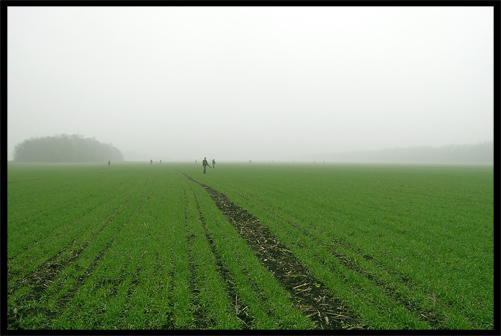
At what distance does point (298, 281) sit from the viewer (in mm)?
7105

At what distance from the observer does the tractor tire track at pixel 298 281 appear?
5535mm

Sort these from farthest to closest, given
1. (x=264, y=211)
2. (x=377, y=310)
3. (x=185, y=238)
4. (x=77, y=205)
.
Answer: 1. (x=77, y=205)
2. (x=264, y=211)
3. (x=185, y=238)
4. (x=377, y=310)

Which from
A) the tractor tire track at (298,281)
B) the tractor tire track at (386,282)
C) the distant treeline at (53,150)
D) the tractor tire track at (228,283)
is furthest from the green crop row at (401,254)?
the distant treeline at (53,150)

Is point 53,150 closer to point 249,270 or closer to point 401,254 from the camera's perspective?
point 249,270

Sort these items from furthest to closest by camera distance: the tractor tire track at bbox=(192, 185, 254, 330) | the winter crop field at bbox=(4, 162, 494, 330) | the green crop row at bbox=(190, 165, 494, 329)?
the green crop row at bbox=(190, 165, 494, 329)
the winter crop field at bbox=(4, 162, 494, 330)
the tractor tire track at bbox=(192, 185, 254, 330)

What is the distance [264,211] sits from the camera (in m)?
15.9

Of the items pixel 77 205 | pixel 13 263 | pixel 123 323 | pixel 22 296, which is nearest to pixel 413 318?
pixel 123 323

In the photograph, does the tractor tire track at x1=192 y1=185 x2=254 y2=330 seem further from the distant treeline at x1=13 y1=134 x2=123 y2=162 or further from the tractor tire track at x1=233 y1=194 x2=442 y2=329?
the distant treeline at x1=13 y1=134 x2=123 y2=162

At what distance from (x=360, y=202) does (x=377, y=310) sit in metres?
14.4

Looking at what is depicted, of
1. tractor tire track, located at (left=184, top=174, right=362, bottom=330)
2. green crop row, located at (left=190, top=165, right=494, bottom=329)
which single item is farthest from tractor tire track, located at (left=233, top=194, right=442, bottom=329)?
tractor tire track, located at (left=184, top=174, right=362, bottom=330)

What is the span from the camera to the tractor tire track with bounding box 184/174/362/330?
554 centimetres

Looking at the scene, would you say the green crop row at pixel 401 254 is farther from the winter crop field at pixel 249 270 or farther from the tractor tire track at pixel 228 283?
the tractor tire track at pixel 228 283

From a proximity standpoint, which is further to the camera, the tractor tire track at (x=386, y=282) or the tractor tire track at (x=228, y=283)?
the tractor tire track at (x=386, y=282)

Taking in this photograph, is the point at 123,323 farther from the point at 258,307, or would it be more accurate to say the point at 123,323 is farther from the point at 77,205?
the point at 77,205
